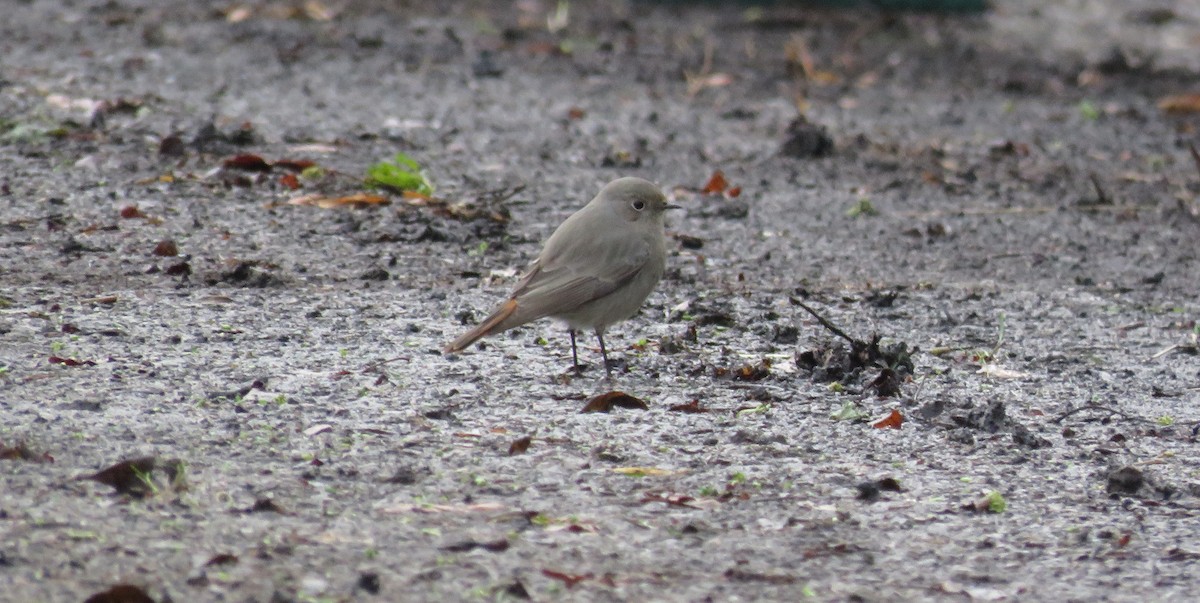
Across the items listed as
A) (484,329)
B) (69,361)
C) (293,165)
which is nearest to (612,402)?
(484,329)

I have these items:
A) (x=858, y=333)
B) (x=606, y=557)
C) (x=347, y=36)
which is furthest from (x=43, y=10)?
(x=606, y=557)

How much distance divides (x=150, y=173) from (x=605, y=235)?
8.86ft

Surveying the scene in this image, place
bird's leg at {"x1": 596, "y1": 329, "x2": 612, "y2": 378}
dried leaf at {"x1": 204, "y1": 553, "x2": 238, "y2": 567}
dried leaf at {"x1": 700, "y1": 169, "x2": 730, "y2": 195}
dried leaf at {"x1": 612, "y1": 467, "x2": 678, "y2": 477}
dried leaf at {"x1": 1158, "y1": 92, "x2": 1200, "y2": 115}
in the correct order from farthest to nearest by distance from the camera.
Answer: dried leaf at {"x1": 1158, "y1": 92, "x2": 1200, "y2": 115}, dried leaf at {"x1": 700, "y1": 169, "x2": 730, "y2": 195}, bird's leg at {"x1": 596, "y1": 329, "x2": 612, "y2": 378}, dried leaf at {"x1": 612, "y1": 467, "x2": 678, "y2": 477}, dried leaf at {"x1": 204, "y1": 553, "x2": 238, "y2": 567}

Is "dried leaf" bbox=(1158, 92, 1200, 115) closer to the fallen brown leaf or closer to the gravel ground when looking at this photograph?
the gravel ground

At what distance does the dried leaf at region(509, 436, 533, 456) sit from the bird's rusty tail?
29.6 inches

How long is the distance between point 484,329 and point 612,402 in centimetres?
52

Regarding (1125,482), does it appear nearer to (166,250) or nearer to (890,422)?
(890,422)

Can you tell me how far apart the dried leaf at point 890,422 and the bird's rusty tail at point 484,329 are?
4.07 feet

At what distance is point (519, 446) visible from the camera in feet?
14.6

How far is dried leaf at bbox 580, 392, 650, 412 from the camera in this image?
16.1 ft

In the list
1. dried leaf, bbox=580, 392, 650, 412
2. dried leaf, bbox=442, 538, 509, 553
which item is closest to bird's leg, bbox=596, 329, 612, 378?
dried leaf, bbox=580, 392, 650, 412

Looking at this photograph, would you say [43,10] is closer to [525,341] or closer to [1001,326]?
[525,341]

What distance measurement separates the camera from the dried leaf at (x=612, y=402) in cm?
491

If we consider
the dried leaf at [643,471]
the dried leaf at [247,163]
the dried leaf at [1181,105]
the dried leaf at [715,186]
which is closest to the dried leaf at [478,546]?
the dried leaf at [643,471]
